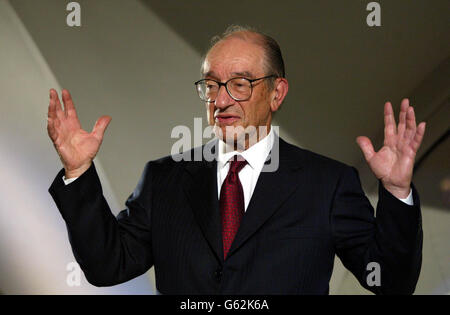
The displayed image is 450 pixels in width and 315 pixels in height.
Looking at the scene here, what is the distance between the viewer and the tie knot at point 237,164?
5.66 ft

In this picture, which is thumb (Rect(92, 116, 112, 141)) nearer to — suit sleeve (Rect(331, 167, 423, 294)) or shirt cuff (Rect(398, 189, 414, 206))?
suit sleeve (Rect(331, 167, 423, 294))

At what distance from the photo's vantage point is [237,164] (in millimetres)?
1735

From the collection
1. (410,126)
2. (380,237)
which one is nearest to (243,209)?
(380,237)

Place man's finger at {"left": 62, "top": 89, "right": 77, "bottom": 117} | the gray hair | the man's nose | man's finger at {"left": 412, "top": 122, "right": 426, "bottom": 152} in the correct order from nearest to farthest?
1. man's finger at {"left": 412, "top": 122, "right": 426, "bottom": 152}
2. man's finger at {"left": 62, "top": 89, "right": 77, "bottom": 117}
3. the man's nose
4. the gray hair

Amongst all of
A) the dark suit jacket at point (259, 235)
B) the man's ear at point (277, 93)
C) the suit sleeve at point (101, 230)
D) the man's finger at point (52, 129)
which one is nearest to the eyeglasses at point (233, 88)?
the man's ear at point (277, 93)

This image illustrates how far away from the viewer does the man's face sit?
170 cm

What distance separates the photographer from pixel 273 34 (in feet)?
11.5

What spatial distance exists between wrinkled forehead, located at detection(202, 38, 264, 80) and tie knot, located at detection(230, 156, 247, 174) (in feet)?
0.76

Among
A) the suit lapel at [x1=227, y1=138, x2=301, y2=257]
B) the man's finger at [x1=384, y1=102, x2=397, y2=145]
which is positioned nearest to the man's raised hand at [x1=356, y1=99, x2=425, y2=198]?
the man's finger at [x1=384, y1=102, x2=397, y2=145]

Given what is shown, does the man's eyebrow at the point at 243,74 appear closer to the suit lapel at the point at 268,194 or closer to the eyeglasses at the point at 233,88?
the eyeglasses at the point at 233,88

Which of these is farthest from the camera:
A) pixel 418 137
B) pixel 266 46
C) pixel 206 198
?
pixel 266 46

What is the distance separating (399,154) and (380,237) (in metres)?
0.21

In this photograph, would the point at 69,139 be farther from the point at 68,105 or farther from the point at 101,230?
the point at 101,230
